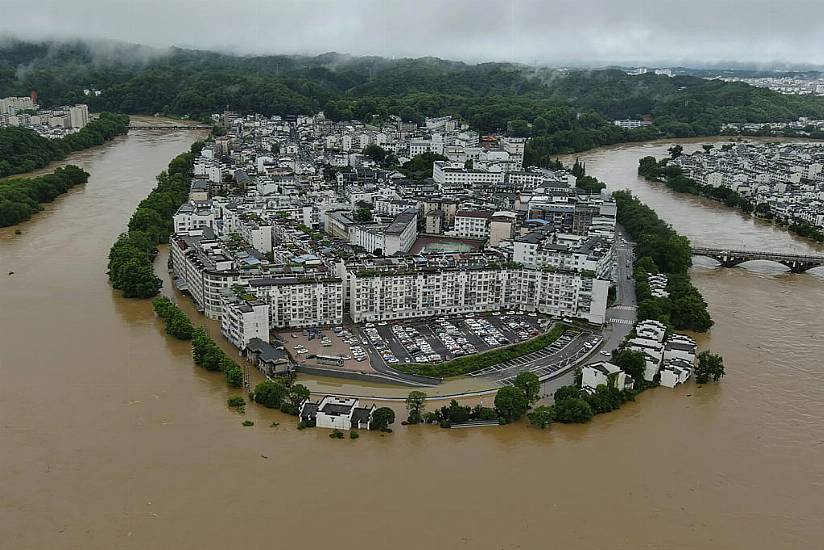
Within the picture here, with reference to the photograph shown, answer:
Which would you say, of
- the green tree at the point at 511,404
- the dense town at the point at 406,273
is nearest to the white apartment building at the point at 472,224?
the dense town at the point at 406,273

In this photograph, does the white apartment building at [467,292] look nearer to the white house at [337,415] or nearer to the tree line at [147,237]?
the white house at [337,415]

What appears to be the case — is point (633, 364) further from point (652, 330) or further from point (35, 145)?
point (35, 145)

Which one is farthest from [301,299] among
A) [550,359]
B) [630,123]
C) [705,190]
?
[630,123]

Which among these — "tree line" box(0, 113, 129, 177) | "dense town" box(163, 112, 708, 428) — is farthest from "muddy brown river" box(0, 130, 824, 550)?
"tree line" box(0, 113, 129, 177)

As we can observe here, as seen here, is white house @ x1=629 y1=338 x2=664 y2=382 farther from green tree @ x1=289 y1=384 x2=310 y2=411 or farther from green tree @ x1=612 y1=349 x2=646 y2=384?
green tree @ x1=289 y1=384 x2=310 y2=411

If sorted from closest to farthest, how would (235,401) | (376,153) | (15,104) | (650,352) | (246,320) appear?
(235,401) < (650,352) < (246,320) < (376,153) < (15,104)
